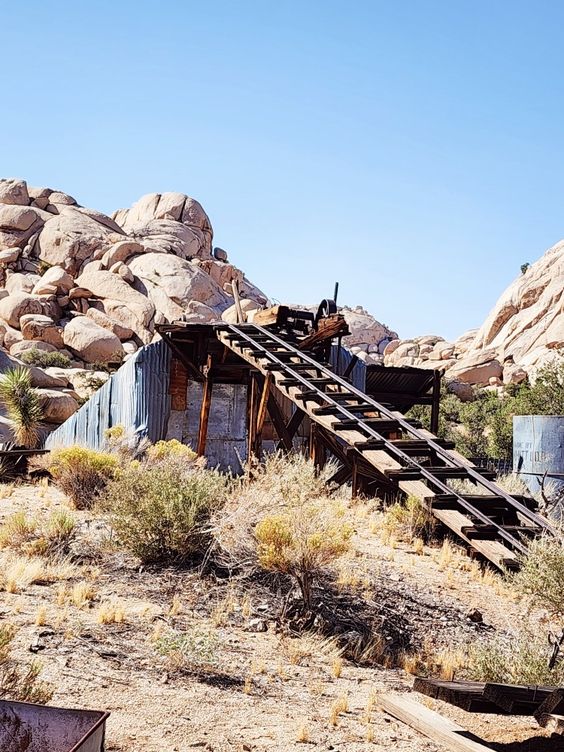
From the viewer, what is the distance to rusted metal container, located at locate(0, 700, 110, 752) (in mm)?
3377

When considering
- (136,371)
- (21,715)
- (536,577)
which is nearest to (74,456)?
(136,371)

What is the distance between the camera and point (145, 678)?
6.08 metres

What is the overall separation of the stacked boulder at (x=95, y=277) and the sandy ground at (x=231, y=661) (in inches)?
1018

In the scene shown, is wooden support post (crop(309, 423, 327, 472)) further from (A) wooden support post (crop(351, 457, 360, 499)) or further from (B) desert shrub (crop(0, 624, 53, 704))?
(B) desert shrub (crop(0, 624, 53, 704))

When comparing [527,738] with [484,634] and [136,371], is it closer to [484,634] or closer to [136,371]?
[484,634]

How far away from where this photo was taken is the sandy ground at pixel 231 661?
5289 mm

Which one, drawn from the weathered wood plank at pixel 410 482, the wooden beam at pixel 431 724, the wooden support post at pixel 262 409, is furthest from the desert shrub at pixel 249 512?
the wooden support post at pixel 262 409

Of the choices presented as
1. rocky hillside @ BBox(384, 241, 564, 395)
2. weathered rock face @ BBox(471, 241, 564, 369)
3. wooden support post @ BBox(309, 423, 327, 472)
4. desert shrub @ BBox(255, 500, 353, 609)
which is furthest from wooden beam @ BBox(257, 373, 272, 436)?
weathered rock face @ BBox(471, 241, 564, 369)

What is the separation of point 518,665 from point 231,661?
2.52m

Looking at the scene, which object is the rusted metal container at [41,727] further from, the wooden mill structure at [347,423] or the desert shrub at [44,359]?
the desert shrub at [44,359]

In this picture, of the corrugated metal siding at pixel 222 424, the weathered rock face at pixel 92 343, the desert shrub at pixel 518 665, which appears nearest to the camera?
the desert shrub at pixel 518 665

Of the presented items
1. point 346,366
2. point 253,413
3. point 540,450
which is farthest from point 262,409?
point 346,366

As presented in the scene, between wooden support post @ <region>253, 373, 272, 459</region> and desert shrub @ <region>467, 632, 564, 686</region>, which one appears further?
wooden support post @ <region>253, 373, 272, 459</region>

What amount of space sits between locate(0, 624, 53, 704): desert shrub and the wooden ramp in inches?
200
